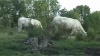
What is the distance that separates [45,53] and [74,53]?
1.30 meters

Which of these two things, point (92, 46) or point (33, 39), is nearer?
point (33, 39)

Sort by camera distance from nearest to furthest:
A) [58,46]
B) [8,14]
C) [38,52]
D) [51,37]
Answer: [38,52]
[58,46]
[51,37]
[8,14]

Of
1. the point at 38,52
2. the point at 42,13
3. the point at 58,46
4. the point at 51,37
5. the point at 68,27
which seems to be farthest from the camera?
the point at 42,13

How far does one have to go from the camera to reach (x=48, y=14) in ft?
97.7

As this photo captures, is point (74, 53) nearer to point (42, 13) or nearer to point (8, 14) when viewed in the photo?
point (42, 13)

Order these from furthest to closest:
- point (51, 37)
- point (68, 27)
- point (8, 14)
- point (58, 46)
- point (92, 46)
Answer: point (8, 14) → point (68, 27) → point (51, 37) → point (92, 46) → point (58, 46)

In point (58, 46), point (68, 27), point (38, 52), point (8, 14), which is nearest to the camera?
point (38, 52)

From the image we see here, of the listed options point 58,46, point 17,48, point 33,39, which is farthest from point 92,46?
point 17,48

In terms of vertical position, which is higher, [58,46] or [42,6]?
[42,6]

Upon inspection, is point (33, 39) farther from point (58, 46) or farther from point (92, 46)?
point (92, 46)

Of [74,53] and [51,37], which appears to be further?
[51,37]

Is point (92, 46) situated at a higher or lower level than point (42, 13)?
lower

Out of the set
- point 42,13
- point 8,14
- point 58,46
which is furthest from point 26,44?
point 8,14

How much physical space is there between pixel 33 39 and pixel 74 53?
8.02 ft
